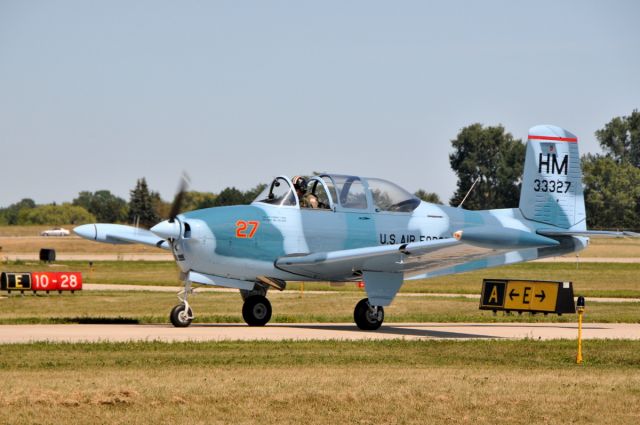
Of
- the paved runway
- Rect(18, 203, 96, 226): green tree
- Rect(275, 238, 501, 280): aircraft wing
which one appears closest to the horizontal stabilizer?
the paved runway

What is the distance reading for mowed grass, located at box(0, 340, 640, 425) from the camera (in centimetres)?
1330

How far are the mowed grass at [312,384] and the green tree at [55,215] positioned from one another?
145m

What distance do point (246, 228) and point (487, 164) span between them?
10165 cm

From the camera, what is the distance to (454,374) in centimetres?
1650

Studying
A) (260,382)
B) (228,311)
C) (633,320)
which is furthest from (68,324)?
(633,320)

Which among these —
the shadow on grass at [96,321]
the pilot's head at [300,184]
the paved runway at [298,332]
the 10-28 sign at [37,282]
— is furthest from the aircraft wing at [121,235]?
the 10-28 sign at [37,282]

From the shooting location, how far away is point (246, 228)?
23578mm

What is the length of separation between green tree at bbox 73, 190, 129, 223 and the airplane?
72537 millimetres

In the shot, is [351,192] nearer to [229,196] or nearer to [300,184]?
[300,184]

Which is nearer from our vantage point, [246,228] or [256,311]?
[246,228]

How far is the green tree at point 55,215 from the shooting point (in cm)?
16700

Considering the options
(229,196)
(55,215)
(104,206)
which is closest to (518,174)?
(229,196)

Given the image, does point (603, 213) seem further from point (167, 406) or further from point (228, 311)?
point (167, 406)

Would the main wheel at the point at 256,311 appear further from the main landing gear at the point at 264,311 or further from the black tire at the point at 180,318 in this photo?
the black tire at the point at 180,318
